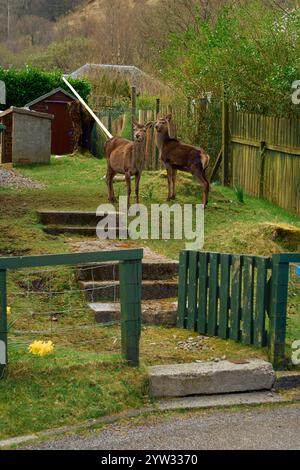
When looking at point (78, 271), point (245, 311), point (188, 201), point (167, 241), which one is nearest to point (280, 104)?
point (188, 201)

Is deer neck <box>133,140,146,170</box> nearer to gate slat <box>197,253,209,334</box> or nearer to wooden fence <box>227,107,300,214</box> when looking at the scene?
wooden fence <box>227,107,300,214</box>

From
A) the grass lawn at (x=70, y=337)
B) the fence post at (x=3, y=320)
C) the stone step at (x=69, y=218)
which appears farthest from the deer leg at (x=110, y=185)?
the fence post at (x=3, y=320)

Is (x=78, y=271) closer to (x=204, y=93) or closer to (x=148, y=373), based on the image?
(x=148, y=373)

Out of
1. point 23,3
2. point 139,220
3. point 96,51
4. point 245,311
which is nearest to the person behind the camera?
point 245,311

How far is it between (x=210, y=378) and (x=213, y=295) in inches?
50.1

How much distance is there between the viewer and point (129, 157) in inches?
587

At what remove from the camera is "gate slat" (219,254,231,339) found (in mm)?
8633

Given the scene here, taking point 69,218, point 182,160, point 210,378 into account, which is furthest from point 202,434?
point 182,160

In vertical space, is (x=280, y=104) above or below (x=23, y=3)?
below

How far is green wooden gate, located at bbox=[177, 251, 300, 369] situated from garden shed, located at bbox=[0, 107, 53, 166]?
14.0m

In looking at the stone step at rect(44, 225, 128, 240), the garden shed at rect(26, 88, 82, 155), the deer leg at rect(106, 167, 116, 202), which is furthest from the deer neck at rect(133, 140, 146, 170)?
the garden shed at rect(26, 88, 82, 155)

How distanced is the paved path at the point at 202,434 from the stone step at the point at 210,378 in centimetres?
36

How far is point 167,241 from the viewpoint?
13.0 metres

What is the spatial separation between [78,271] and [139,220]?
12.5ft
